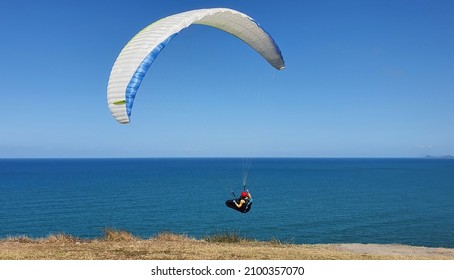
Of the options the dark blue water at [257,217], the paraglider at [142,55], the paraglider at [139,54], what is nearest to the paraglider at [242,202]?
the paraglider at [142,55]

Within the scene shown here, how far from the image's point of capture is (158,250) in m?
14.8

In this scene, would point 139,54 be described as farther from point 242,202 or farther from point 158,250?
point 158,250

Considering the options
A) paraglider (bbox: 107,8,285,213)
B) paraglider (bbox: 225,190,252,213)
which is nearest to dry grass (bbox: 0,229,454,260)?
paraglider (bbox: 225,190,252,213)

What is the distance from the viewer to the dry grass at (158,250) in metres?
13.7

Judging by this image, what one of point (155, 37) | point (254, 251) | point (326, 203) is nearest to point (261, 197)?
point (326, 203)

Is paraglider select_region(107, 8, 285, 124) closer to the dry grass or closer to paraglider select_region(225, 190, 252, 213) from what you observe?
paraglider select_region(225, 190, 252, 213)

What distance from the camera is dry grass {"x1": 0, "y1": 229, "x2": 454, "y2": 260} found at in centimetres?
1373

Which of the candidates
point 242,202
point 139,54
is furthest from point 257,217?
point 139,54

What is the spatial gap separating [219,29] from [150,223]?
111 feet

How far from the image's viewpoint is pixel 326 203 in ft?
200

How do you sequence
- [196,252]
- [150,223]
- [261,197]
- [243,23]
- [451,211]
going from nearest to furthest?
1. [243,23]
2. [196,252]
3. [150,223]
4. [451,211]
5. [261,197]

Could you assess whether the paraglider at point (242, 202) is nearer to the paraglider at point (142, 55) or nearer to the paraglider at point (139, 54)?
the paraglider at point (142, 55)

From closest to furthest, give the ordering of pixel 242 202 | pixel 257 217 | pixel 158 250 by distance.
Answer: pixel 242 202 → pixel 158 250 → pixel 257 217

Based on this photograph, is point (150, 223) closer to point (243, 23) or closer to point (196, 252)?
point (196, 252)
